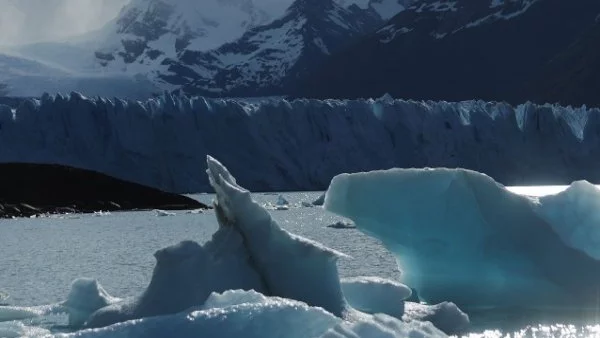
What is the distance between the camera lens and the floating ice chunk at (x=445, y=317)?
Result: 36.8 ft

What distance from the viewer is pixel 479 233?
47.7 ft

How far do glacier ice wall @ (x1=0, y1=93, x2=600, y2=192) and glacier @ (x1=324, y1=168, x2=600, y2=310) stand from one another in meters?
35.9

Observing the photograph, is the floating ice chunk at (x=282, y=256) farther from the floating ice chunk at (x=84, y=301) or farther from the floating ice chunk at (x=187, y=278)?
the floating ice chunk at (x=84, y=301)

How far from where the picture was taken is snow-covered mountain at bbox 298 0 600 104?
454 ft

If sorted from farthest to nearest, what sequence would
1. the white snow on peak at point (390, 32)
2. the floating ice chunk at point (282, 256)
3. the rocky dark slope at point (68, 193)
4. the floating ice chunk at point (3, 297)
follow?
1. the white snow on peak at point (390, 32)
2. the rocky dark slope at point (68, 193)
3. the floating ice chunk at point (3, 297)
4. the floating ice chunk at point (282, 256)

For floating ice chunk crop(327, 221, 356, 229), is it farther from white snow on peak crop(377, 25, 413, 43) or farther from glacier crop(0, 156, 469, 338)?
white snow on peak crop(377, 25, 413, 43)

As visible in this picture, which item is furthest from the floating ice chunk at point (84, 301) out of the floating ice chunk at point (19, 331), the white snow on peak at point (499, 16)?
the white snow on peak at point (499, 16)

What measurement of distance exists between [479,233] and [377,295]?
304 cm

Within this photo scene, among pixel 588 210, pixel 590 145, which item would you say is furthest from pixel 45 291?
pixel 590 145

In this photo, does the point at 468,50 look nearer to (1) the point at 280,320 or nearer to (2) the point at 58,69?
(2) the point at 58,69

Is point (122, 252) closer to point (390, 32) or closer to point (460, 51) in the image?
point (460, 51)

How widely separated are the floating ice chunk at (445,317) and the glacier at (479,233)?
2.50 m

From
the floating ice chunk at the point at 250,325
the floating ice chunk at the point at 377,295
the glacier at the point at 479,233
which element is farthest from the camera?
the glacier at the point at 479,233

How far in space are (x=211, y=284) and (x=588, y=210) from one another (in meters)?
5.84
